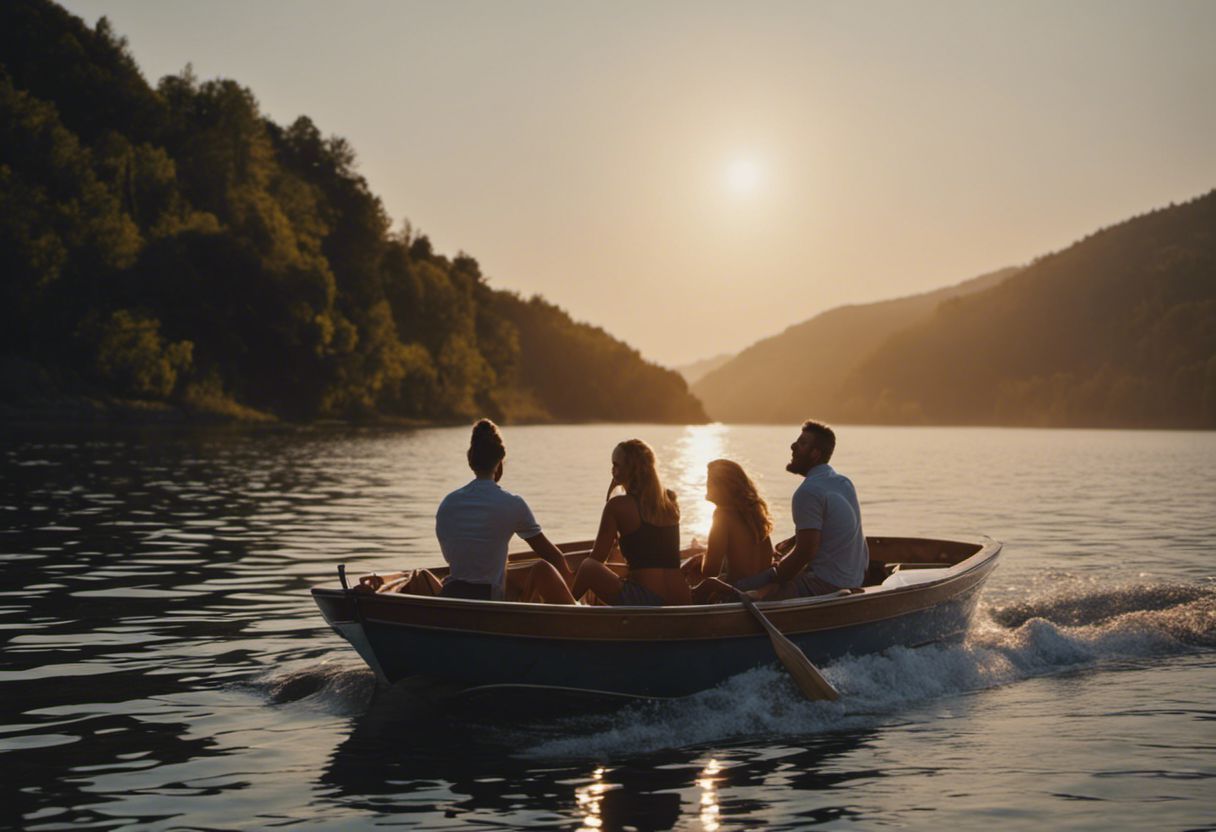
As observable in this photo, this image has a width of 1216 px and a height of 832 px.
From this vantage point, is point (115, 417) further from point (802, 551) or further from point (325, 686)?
point (802, 551)

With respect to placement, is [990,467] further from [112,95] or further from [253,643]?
[112,95]

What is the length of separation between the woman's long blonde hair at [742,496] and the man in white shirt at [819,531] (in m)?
0.33

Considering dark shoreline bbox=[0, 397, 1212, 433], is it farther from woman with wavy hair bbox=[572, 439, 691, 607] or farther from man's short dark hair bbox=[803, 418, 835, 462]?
man's short dark hair bbox=[803, 418, 835, 462]

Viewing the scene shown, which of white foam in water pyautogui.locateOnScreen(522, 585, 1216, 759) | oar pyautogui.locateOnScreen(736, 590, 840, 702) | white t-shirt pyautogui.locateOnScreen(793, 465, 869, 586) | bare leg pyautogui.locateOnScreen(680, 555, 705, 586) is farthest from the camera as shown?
bare leg pyautogui.locateOnScreen(680, 555, 705, 586)

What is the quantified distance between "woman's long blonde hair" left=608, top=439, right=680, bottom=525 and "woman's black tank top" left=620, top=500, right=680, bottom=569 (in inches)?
3.9

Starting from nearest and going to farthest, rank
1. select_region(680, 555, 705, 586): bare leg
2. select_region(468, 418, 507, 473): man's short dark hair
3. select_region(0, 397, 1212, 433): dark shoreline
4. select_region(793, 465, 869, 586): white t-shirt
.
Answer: select_region(468, 418, 507, 473): man's short dark hair
select_region(793, 465, 869, 586): white t-shirt
select_region(680, 555, 705, 586): bare leg
select_region(0, 397, 1212, 433): dark shoreline

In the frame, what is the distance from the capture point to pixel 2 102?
246 ft

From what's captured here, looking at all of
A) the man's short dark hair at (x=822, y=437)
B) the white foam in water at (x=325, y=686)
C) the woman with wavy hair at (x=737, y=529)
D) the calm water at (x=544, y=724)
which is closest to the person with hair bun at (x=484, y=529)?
the calm water at (x=544, y=724)

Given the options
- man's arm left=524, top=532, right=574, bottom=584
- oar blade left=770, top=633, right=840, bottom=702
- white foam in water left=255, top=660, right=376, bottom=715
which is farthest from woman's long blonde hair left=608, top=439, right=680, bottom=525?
white foam in water left=255, top=660, right=376, bottom=715

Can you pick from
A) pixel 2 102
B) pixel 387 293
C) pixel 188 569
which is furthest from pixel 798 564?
pixel 387 293

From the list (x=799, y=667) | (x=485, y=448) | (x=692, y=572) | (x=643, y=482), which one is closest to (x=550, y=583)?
(x=643, y=482)

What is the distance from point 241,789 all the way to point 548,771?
2.13 meters

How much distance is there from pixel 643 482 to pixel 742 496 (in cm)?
117

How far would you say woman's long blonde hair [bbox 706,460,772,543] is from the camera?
11258mm
